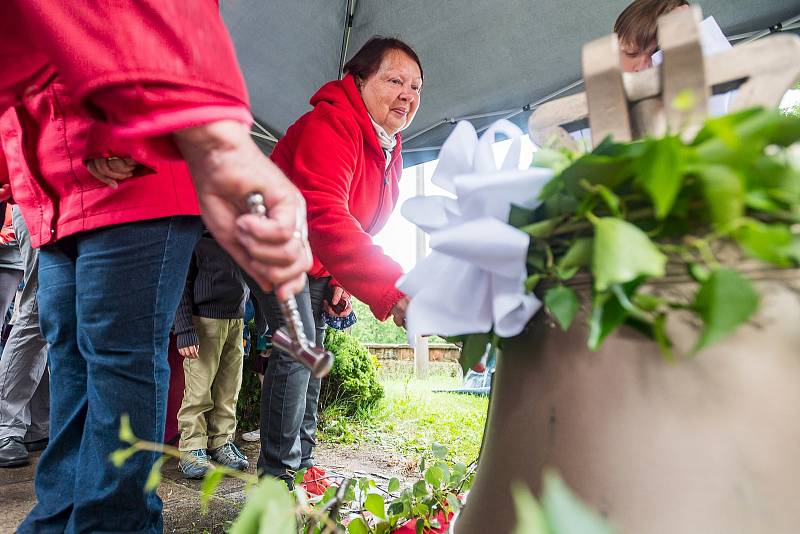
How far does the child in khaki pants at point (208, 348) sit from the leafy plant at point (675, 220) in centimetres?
250

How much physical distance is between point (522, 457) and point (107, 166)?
3.02 ft

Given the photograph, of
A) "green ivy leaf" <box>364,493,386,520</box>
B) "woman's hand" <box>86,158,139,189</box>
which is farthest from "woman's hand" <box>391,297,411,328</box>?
"woman's hand" <box>86,158,139,189</box>

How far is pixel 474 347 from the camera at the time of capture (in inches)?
22.1

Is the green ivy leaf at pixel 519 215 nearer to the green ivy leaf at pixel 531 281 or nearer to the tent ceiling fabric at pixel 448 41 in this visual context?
the green ivy leaf at pixel 531 281

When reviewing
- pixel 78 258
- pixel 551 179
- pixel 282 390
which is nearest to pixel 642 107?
pixel 551 179

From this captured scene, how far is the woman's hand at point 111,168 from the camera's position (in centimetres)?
102

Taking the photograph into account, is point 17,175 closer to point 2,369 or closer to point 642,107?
point 642,107

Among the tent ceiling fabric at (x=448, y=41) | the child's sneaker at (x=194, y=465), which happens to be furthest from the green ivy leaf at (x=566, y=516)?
the tent ceiling fabric at (x=448, y=41)

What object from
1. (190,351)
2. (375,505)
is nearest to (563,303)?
(375,505)

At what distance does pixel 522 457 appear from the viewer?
18.7 inches

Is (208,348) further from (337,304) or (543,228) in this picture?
(543,228)

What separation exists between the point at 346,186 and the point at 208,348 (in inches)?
62.8

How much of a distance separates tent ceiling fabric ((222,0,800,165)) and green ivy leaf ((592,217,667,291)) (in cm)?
330

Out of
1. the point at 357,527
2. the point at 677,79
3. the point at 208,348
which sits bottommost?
the point at 357,527
